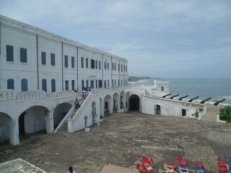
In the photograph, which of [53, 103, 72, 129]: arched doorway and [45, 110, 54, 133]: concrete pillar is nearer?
[45, 110, 54, 133]: concrete pillar

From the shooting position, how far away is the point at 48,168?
9977 millimetres

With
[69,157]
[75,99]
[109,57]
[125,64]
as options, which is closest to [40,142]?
[69,157]

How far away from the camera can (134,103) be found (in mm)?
41625

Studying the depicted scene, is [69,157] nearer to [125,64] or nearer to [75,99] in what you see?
[75,99]

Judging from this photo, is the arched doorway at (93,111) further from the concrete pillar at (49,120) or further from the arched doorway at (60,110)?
the concrete pillar at (49,120)

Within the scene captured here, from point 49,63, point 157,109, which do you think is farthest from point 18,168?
point 157,109

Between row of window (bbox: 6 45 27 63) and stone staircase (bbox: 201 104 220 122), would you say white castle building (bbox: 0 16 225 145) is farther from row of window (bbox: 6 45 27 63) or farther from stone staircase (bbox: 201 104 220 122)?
stone staircase (bbox: 201 104 220 122)

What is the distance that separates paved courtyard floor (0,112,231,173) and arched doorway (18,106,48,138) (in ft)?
6.20

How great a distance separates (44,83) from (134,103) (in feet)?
88.3

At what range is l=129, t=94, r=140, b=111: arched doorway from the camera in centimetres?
4100

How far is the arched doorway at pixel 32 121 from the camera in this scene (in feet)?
56.9

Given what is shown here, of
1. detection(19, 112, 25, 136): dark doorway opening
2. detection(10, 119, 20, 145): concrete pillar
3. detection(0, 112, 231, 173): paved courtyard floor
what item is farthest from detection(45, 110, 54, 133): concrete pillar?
detection(10, 119, 20, 145): concrete pillar

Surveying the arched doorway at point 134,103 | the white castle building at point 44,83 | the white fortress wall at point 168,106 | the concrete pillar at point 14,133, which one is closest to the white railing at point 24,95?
the white castle building at point 44,83

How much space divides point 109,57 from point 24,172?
95.4 feet
